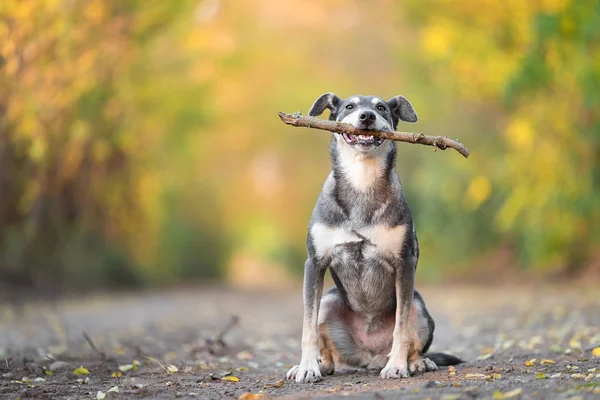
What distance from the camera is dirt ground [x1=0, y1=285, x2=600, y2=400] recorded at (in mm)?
5895

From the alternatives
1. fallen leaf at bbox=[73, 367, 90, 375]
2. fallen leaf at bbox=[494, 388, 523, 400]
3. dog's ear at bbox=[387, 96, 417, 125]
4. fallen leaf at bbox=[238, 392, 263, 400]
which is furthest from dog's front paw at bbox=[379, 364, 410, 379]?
fallen leaf at bbox=[73, 367, 90, 375]

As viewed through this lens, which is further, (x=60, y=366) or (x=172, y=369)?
(x=60, y=366)

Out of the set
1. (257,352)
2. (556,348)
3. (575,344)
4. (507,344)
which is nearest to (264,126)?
(257,352)

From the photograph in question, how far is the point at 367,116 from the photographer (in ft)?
21.1

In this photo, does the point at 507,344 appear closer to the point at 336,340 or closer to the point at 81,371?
the point at 336,340

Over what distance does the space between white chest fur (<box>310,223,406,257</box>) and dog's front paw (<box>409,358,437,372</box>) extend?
0.89 metres

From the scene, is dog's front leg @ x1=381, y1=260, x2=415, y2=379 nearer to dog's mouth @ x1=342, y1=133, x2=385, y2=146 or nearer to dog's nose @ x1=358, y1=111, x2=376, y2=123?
dog's mouth @ x1=342, y1=133, x2=385, y2=146

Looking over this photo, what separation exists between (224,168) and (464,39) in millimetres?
17174

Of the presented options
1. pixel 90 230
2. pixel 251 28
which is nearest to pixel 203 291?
pixel 90 230

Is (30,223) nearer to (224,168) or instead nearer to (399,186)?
(399,186)

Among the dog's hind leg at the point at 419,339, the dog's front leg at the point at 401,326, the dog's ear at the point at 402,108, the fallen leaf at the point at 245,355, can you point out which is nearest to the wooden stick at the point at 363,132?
the dog's ear at the point at 402,108

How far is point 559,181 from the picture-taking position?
17.2m

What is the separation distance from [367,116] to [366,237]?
87 centimetres

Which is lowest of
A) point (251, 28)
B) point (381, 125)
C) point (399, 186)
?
point (399, 186)
